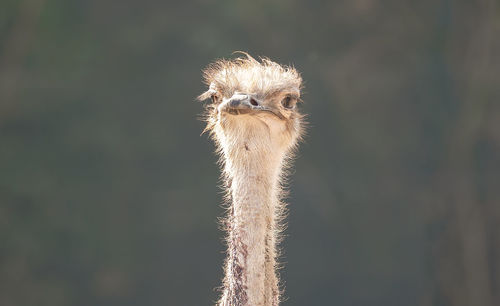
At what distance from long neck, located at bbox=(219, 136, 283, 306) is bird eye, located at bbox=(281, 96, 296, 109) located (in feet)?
0.42

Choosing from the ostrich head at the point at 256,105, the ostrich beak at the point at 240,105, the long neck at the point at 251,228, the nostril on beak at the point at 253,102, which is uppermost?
the ostrich head at the point at 256,105

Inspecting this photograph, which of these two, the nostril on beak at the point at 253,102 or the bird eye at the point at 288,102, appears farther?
the bird eye at the point at 288,102

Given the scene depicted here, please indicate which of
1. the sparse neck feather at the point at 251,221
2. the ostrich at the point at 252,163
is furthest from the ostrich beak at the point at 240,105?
the sparse neck feather at the point at 251,221

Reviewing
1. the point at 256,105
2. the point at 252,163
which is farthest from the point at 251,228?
the point at 256,105

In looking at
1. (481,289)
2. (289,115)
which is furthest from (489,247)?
(289,115)

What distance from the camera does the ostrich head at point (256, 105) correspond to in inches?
80.1

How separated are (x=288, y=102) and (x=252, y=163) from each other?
0.66 feet

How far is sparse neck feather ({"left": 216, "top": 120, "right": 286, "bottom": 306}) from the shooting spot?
77.7 inches

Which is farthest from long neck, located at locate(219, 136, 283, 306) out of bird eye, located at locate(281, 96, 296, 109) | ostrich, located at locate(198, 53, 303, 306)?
bird eye, located at locate(281, 96, 296, 109)

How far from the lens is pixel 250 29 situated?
3.86 meters

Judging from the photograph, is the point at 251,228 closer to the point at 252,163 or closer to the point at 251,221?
the point at 251,221

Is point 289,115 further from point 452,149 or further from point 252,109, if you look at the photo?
point 452,149

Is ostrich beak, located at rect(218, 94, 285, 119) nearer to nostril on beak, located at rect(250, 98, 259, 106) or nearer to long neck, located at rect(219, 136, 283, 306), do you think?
nostril on beak, located at rect(250, 98, 259, 106)

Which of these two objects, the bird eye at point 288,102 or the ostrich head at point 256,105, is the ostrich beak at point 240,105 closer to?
the ostrich head at point 256,105
